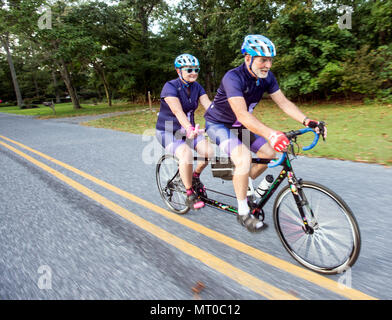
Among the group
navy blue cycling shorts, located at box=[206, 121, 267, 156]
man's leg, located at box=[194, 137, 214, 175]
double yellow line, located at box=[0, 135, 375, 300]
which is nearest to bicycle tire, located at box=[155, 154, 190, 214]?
double yellow line, located at box=[0, 135, 375, 300]

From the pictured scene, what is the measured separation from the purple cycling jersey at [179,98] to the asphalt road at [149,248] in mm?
1163

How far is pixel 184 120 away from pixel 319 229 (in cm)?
177

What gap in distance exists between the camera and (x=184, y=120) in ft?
10.2

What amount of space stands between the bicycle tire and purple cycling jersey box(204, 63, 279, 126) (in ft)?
2.88

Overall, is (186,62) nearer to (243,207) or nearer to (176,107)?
(176,107)

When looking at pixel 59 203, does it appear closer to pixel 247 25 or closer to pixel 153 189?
pixel 153 189

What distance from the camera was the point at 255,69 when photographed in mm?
2635

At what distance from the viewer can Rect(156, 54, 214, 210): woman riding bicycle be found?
328 centimetres

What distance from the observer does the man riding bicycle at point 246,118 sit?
2.51 meters

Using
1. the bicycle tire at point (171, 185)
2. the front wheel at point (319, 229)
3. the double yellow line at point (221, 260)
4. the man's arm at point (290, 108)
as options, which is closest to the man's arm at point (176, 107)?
the bicycle tire at point (171, 185)

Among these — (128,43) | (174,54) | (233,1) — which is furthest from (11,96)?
(233,1)

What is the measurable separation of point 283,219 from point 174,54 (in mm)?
29603

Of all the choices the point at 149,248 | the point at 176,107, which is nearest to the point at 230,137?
the point at 176,107
